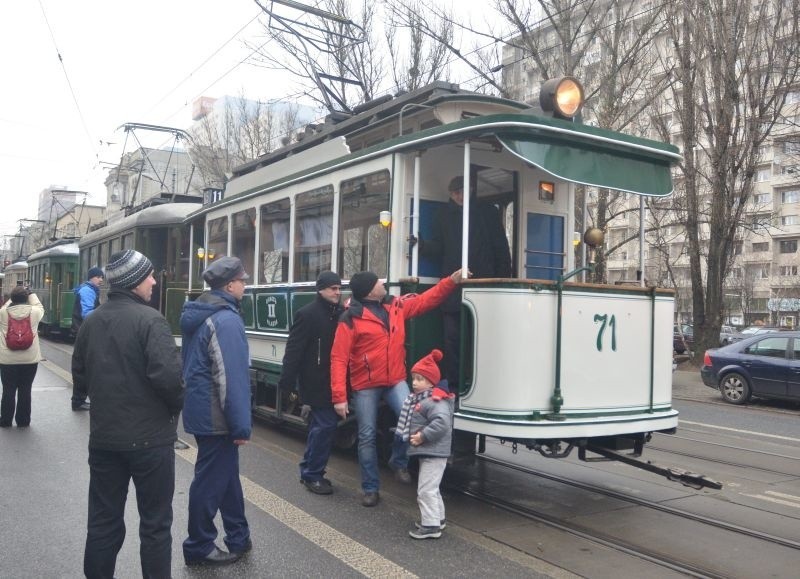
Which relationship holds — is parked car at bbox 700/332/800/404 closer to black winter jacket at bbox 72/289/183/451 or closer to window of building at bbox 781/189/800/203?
black winter jacket at bbox 72/289/183/451

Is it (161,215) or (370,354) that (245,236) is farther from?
(161,215)

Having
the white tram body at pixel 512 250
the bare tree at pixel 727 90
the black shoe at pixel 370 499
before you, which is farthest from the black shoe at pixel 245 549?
the bare tree at pixel 727 90

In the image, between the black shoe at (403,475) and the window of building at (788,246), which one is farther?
the window of building at (788,246)

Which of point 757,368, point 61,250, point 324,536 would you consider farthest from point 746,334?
point 324,536

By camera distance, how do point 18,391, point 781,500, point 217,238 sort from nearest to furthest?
point 781,500 → point 18,391 → point 217,238

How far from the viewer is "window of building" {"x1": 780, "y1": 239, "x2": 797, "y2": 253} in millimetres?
54031

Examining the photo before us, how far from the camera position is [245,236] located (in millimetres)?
9203

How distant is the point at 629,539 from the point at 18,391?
268 inches

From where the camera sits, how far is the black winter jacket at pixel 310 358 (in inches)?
232

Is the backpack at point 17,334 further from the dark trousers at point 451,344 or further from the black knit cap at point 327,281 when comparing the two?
the dark trousers at point 451,344

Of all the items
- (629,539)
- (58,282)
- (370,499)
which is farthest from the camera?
(58,282)

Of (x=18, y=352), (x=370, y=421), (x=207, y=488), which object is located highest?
(x=18, y=352)

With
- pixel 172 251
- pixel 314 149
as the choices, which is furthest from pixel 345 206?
pixel 172 251

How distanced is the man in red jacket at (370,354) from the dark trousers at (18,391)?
4.56 meters
